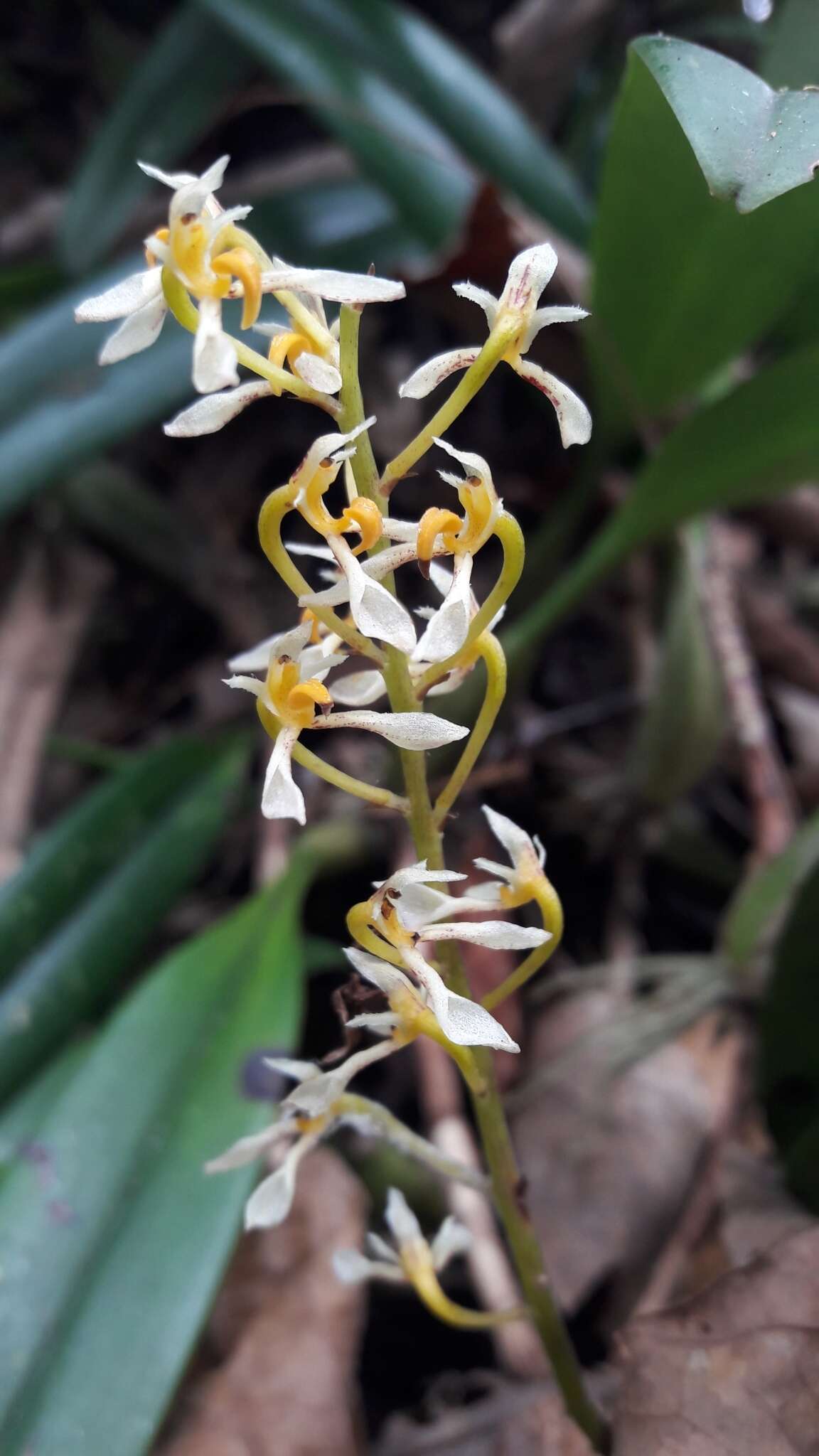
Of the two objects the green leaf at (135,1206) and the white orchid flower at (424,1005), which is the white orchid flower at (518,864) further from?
the green leaf at (135,1206)

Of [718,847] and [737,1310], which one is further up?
[737,1310]

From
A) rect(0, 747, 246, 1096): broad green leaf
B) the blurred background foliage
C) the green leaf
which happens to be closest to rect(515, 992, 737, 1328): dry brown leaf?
the blurred background foliage

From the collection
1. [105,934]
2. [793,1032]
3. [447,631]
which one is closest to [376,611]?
[447,631]

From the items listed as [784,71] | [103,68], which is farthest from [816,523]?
[103,68]

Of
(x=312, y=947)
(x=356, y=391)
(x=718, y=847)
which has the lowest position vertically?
(x=718, y=847)

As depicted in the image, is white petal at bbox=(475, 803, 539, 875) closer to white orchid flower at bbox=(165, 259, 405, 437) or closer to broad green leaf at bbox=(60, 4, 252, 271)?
white orchid flower at bbox=(165, 259, 405, 437)

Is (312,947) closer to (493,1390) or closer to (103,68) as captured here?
(493,1390)

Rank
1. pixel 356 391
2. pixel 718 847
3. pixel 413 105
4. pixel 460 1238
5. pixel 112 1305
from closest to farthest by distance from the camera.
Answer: pixel 356 391
pixel 460 1238
pixel 112 1305
pixel 718 847
pixel 413 105
